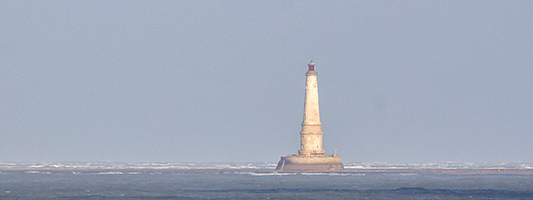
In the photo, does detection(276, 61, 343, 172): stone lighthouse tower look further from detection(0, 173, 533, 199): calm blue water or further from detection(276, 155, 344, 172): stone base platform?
detection(0, 173, 533, 199): calm blue water

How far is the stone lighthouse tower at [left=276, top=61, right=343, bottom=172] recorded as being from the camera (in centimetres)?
12150

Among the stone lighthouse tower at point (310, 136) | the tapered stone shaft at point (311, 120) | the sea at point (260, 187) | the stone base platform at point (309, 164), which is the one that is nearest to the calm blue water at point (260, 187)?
the sea at point (260, 187)

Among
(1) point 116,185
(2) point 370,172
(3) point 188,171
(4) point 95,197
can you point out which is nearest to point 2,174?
(3) point 188,171

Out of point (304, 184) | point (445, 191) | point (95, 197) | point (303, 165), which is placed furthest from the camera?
point (303, 165)

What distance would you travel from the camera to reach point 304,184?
333 ft

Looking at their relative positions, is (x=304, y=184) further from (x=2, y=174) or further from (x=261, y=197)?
(x=2, y=174)

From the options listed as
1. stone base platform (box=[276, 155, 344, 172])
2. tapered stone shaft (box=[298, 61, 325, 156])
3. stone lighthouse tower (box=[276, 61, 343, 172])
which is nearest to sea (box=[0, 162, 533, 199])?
stone base platform (box=[276, 155, 344, 172])

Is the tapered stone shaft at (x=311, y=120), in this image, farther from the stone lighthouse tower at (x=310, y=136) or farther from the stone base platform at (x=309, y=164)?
the stone base platform at (x=309, y=164)

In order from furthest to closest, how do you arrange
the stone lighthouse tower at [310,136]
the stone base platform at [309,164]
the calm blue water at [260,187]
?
the stone lighthouse tower at [310,136], the stone base platform at [309,164], the calm blue water at [260,187]

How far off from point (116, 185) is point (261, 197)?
74.3 ft

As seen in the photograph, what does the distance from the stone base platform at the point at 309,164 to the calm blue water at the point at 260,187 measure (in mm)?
796

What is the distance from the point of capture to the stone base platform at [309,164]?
121 metres

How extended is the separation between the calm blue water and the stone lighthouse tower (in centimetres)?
118

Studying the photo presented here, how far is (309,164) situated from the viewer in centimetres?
12150
